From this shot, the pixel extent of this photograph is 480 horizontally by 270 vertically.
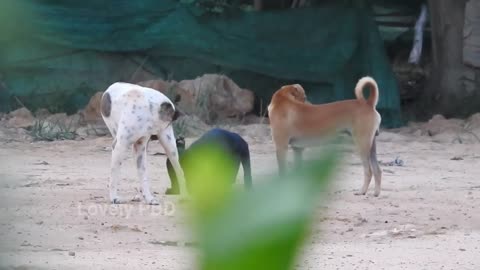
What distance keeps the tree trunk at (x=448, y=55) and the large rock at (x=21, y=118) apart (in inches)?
208

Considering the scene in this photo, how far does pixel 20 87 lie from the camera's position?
535 inches

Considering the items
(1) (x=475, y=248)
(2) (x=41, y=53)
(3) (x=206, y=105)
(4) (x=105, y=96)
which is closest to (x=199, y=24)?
(3) (x=206, y=105)

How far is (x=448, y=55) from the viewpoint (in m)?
14.4

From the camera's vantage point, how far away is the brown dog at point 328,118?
8.73 metres

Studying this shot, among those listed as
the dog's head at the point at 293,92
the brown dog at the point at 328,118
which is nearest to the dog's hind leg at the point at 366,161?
the brown dog at the point at 328,118

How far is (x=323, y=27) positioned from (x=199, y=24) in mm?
1586

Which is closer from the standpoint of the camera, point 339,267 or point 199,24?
point 339,267

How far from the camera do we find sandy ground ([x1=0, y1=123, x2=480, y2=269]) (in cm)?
609

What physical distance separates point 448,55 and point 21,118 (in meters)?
5.56

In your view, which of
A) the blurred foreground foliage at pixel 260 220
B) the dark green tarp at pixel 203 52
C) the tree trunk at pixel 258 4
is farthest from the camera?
the tree trunk at pixel 258 4

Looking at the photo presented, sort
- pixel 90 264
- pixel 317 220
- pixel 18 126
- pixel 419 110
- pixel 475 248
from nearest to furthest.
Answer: pixel 317 220 < pixel 90 264 < pixel 475 248 < pixel 18 126 < pixel 419 110

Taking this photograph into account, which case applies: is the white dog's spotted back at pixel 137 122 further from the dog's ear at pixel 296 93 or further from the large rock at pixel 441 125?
the large rock at pixel 441 125

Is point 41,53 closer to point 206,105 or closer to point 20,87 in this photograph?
point 20,87

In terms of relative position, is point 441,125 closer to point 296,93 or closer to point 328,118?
point 296,93
